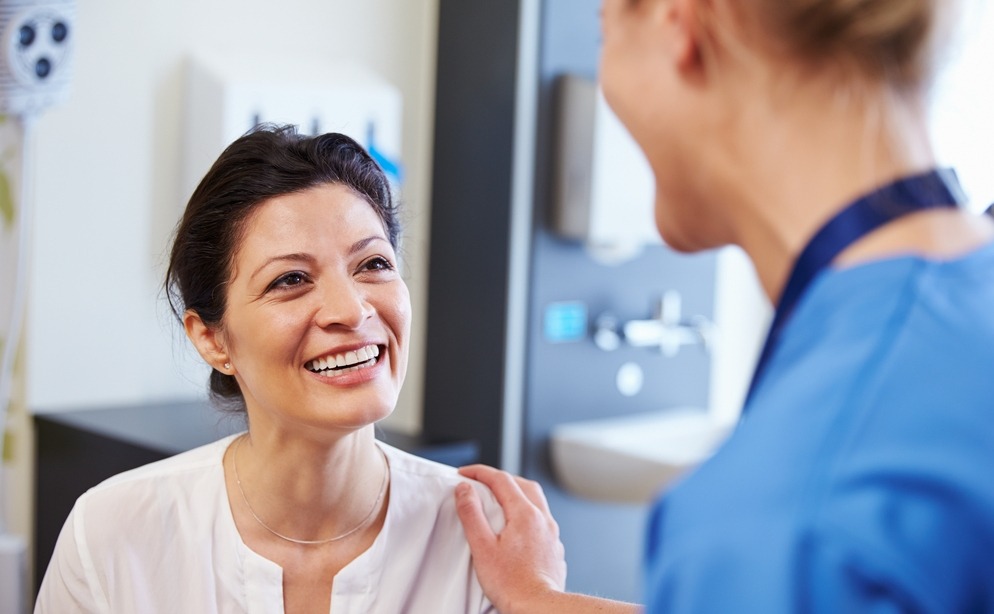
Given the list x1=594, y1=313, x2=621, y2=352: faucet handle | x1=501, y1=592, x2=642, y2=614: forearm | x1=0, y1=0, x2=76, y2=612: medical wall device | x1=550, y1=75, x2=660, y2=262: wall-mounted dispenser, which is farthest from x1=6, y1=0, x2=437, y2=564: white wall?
x1=501, y1=592, x2=642, y2=614: forearm

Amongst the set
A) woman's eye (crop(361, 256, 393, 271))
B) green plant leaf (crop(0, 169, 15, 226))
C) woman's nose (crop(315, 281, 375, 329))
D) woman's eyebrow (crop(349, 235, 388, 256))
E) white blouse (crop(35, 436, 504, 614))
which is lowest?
white blouse (crop(35, 436, 504, 614))

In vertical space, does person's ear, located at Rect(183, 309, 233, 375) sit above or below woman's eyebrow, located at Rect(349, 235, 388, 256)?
below

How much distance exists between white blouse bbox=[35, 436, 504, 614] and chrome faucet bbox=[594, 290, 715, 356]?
1.64 metres

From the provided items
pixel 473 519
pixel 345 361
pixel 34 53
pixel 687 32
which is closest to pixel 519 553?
pixel 473 519

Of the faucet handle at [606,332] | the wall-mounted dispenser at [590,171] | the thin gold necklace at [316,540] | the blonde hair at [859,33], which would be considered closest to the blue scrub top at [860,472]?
the blonde hair at [859,33]

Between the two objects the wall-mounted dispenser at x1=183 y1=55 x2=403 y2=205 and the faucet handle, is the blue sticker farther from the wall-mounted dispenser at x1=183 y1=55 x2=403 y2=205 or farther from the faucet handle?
the wall-mounted dispenser at x1=183 y1=55 x2=403 y2=205

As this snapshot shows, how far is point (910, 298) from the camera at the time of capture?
67 cm

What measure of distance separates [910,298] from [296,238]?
3.40 ft

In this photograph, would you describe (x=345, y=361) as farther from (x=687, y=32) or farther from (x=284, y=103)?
(x=284, y=103)

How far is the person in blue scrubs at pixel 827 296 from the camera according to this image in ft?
2.01

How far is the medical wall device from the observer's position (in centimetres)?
211

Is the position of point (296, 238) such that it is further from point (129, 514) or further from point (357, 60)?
point (357, 60)

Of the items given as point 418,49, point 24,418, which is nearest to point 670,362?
point 418,49


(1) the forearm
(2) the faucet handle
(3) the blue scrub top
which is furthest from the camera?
(2) the faucet handle
